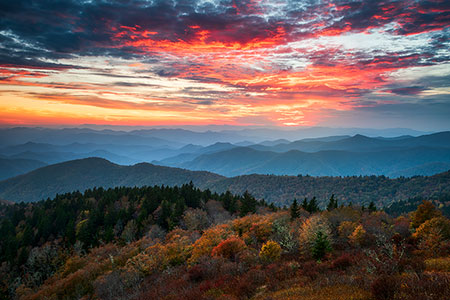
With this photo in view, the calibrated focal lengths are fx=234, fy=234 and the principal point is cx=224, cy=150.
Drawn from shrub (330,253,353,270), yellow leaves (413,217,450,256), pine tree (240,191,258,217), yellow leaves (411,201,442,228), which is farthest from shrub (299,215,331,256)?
→ pine tree (240,191,258,217)

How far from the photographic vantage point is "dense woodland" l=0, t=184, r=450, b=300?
16817mm

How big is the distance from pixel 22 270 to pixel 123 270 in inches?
2283

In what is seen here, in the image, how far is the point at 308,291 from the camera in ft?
53.1

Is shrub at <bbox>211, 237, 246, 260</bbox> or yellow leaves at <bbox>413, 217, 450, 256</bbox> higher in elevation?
yellow leaves at <bbox>413, 217, 450, 256</bbox>

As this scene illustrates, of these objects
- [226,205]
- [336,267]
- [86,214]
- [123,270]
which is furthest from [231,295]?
[86,214]

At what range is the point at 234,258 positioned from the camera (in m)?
32.5

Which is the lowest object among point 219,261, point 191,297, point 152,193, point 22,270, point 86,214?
point 22,270

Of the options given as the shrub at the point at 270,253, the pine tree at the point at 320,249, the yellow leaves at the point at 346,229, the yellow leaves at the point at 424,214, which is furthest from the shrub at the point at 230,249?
the yellow leaves at the point at 424,214

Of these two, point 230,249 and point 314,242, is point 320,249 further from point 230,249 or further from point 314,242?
point 230,249

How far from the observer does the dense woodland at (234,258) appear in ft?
55.2

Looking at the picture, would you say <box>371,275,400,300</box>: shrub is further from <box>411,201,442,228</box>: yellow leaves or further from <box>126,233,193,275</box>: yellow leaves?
<box>411,201,442,228</box>: yellow leaves

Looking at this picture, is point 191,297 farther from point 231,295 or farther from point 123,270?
point 123,270

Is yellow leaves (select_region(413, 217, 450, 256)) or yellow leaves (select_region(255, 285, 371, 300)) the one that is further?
yellow leaves (select_region(413, 217, 450, 256))

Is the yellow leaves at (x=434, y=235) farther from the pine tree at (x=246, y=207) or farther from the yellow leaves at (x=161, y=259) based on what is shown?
the pine tree at (x=246, y=207)
